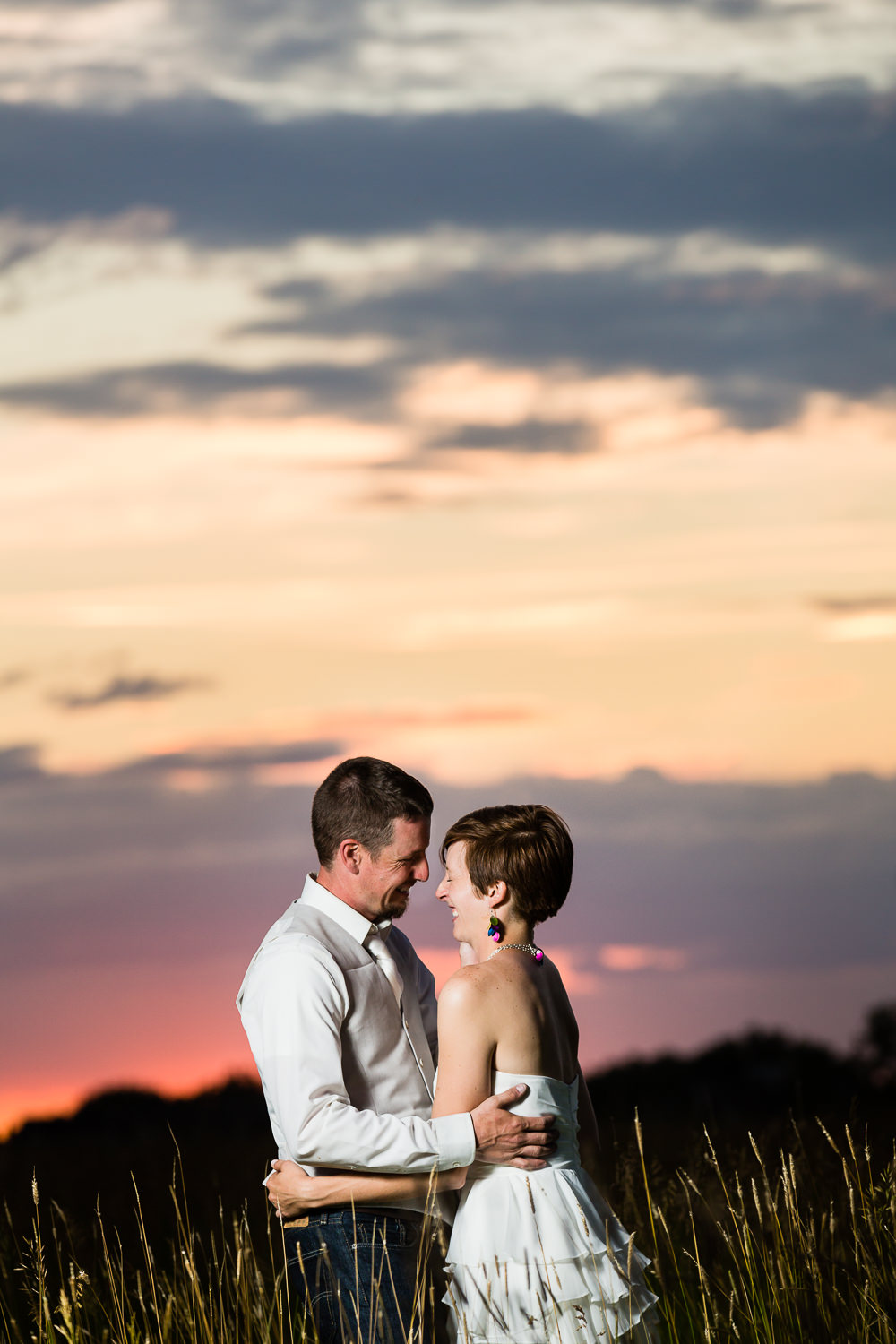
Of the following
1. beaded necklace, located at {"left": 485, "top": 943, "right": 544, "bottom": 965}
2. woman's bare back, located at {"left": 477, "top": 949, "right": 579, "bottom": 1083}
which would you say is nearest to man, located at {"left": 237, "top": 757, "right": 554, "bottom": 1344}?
woman's bare back, located at {"left": 477, "top": 949, "right": 579, "bottom": 1083}

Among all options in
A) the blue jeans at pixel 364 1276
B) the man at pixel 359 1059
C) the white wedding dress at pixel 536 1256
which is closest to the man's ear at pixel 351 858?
the man at pixel 359 1059

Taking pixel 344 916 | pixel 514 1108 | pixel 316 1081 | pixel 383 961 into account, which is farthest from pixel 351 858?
pixel 514 1108

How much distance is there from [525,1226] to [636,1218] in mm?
2745

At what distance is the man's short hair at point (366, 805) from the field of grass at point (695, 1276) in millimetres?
1132

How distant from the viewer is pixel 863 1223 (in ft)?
18.8

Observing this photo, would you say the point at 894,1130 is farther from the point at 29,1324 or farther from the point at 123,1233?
the point at 29,1324

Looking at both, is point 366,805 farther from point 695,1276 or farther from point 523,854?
point 695,1276

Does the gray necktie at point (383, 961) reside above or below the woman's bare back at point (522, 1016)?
above

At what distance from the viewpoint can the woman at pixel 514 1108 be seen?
3.79 metres

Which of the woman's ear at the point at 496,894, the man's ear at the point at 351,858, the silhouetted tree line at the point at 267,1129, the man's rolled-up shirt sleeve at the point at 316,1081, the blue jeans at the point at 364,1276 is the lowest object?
the silhouetted tree line at the point at 267,1129

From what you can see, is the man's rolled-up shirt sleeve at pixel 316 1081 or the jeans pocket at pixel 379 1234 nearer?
the man's rolled-up shirt sleeve at pixel 316 1081

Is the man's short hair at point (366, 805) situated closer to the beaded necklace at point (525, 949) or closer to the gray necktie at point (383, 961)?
the gray necktie at point (383, 961)

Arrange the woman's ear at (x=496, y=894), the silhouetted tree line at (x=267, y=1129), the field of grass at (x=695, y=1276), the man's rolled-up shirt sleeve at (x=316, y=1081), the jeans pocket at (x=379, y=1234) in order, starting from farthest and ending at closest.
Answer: the silhouetted tree line at (x=267, y=1129) → the field of grass at (x=695, y=1276) → the jeans pocket at (x=379, y=1234) → the woman's ear at (x=496, y=894) → the man's rolled-up shirt sleeve at (x=316, y=1081)

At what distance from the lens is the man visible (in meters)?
3.77
